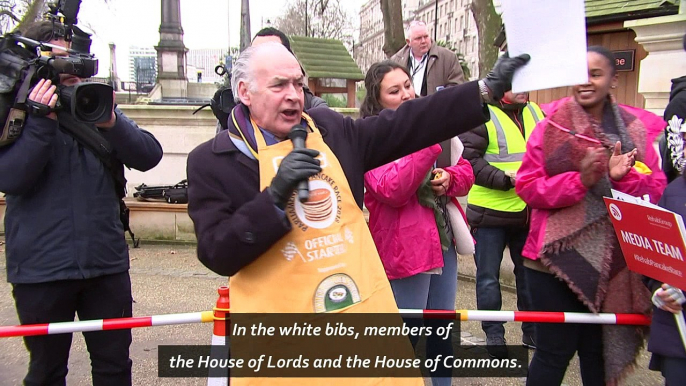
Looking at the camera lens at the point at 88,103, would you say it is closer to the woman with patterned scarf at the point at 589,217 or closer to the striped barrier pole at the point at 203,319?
the striped barrier pole at the point at 203,319

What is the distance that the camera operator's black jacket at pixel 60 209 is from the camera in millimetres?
2689

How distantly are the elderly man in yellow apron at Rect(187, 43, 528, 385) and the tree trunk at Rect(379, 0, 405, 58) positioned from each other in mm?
10920

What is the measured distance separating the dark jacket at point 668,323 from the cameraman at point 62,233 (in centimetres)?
242

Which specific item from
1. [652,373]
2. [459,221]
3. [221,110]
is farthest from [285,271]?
[652,373]

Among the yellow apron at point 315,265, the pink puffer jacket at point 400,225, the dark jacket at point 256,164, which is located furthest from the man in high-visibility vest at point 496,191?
the yellow apron at point 315,265

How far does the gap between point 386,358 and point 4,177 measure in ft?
5.86

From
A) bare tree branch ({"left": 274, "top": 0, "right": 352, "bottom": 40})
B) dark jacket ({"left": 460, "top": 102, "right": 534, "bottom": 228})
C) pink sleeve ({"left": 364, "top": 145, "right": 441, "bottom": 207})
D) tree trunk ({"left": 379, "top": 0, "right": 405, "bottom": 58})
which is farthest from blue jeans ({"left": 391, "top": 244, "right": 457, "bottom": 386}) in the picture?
bare tree branch ({"left": 274, "top": 0, "right": 352, "bottom": 40})

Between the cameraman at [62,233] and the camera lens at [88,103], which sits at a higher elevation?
the camera lens at [88,103]

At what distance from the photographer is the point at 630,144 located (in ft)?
9.63

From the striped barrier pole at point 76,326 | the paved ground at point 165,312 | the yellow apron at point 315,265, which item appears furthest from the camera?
the paved ground at point 165,312

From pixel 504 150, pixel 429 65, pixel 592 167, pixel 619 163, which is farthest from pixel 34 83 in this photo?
pixel 429 65

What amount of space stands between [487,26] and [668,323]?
20.4ft

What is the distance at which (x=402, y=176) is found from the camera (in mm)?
3080

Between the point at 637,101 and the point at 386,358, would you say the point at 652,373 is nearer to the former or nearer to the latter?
the point at 386,358
